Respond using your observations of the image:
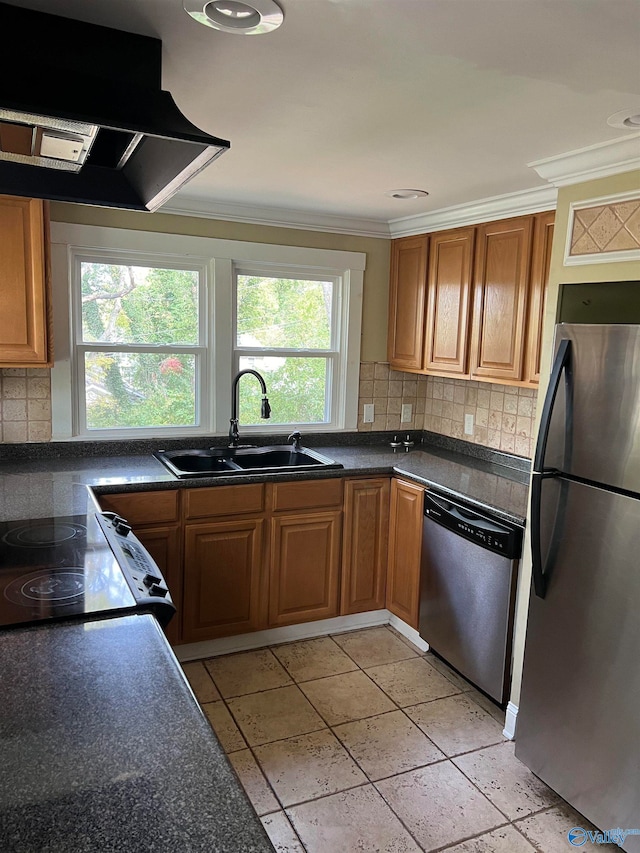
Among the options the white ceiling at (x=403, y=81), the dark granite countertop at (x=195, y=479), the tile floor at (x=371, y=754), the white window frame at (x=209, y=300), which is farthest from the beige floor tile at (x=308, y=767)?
the white ceiling at (x=403, y=81)

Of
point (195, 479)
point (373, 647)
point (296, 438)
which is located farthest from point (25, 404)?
point (373, 647)

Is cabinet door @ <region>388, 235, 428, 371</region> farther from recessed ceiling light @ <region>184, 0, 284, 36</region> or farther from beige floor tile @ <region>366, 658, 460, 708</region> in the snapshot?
recessed ceiling light @ <region>184, 0, 284, 36</region>

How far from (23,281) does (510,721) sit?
2767 mm

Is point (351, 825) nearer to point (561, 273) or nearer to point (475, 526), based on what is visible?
point (475, 526)

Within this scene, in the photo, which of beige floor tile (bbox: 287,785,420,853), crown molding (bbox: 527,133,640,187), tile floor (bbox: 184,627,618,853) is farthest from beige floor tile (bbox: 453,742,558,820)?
crown molding (bbox: 527,133,640,187)

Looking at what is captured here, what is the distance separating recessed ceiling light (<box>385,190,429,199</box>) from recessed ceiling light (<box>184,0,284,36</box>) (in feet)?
5.40

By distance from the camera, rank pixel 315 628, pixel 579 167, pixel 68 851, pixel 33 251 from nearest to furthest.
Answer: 1. pixel 68 851
2. pixel 579 167
3. pixel 33 251
4. pixel 315 628

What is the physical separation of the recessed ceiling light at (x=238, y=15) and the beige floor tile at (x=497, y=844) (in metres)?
2.36

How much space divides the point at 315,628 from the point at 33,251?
7.55 ft

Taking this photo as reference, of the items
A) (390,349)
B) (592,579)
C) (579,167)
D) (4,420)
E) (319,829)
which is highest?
(579,167)

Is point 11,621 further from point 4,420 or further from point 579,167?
point 579,167

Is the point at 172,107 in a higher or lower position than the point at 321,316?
higher

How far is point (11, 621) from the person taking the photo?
4.57 feet

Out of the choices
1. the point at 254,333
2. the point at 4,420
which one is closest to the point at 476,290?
the point at 254,333
